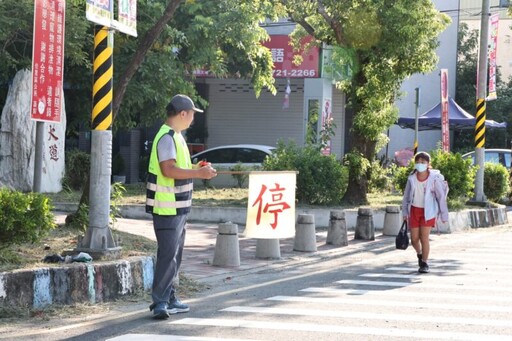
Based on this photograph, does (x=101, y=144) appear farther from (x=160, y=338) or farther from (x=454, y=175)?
(x=454, y=175)

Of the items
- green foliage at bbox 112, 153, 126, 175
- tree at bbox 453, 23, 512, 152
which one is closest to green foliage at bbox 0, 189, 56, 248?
green foliage at bbox 112, 153, 126, 175

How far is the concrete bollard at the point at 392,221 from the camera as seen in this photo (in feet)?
55.2

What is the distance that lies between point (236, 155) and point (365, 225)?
37.5 ft

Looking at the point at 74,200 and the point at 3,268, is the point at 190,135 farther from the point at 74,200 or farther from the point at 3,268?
the point at 3,268

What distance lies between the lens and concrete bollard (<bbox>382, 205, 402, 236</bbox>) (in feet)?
55.2

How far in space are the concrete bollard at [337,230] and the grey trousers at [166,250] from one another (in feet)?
23.7

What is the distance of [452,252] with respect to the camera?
14719mm

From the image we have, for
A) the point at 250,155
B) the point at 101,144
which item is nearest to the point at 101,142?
the point at 101,144

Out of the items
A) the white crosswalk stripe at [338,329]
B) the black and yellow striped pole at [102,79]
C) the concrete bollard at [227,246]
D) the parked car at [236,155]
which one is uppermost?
the black and yellow striped pole at [102,79]

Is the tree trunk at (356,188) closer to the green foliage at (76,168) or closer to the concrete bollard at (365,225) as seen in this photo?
the concrete bollard at (365,225)

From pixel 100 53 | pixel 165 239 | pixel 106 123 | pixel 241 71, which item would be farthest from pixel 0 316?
pixel 241 71

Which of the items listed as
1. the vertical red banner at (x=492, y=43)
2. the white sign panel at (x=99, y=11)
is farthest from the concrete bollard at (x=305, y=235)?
the vertical red banner at (x=492, y=43)

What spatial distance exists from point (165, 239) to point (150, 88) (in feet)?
47.6

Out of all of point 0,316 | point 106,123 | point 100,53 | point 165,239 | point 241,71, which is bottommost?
point 0,316
